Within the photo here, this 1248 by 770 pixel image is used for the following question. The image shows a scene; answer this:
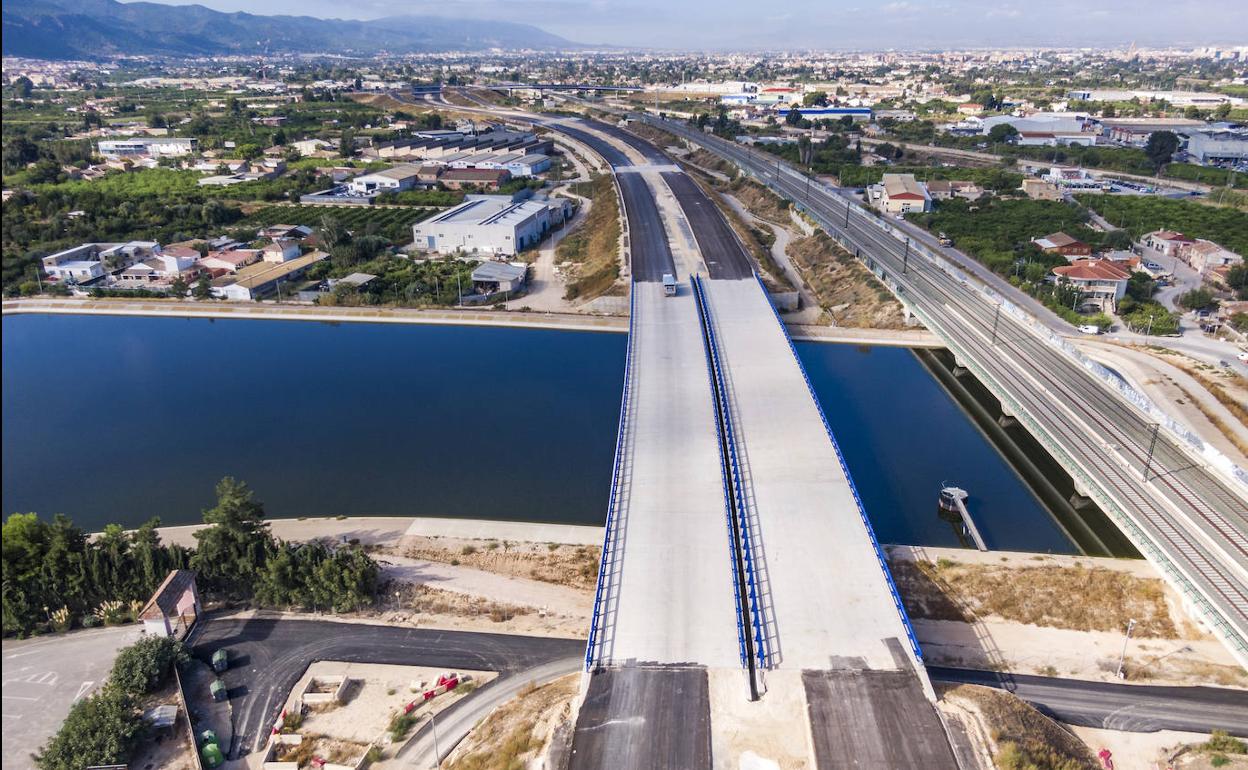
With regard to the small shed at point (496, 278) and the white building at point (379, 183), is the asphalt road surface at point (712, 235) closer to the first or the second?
the small shed at point (496, 278)

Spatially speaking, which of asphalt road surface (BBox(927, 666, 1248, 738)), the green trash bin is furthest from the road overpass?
the green trash bin

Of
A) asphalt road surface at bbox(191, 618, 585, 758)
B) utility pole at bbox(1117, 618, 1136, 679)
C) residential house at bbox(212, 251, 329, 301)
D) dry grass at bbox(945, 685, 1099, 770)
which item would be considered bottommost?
asphalt road surface at bbox(191, 618, 585, 758)

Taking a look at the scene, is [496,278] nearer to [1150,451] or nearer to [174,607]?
[174,607]

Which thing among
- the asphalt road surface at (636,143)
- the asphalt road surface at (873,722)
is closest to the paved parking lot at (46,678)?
the asphalt road surface at (873,722)

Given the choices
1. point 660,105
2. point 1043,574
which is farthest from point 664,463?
point 660,105

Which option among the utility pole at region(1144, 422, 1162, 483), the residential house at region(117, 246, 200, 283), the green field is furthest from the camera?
the green field

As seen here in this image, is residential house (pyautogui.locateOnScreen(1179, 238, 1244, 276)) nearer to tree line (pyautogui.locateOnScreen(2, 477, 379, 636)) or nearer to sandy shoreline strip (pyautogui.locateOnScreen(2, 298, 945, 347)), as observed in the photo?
sandy shoreline strip (pyautogui.locateOnScreen(2, 298, 945, 347))

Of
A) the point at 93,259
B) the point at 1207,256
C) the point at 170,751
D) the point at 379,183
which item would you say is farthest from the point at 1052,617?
the point at 379,183
